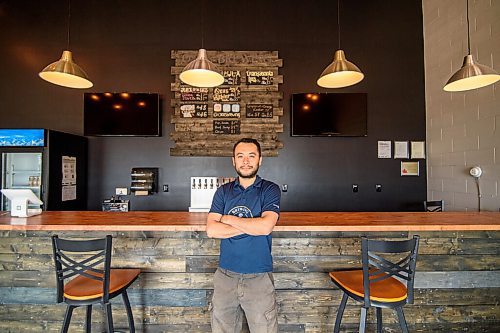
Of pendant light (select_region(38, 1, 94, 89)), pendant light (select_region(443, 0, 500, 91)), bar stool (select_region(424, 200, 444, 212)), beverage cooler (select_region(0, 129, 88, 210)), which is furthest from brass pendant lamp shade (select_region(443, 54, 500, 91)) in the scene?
beverage cooler (select_region(0, 129, 88, 210))

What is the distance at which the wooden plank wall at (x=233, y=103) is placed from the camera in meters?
4.14

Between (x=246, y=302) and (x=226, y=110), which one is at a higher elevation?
(x=226, y=110)

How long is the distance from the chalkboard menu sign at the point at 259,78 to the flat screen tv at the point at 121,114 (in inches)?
51.8

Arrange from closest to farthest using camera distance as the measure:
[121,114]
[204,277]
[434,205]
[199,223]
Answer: [199,223]
[204,277]
[434,205]
[121,114]

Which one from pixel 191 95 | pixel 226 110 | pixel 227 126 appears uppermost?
pixel 191 95

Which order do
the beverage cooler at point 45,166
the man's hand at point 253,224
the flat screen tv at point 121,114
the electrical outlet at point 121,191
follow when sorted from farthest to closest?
the electrical outlet at point 121,191 < the flat screen tv at point 121,114 < the beverage cooler at point 45,166 < the man's hand at point 253,224

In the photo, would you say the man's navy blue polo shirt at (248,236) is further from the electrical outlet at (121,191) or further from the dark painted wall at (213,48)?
the electrical outlet at (121,191)

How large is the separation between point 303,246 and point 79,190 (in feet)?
10.6

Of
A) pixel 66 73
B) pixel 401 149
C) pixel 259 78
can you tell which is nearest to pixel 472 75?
pixel 401 149

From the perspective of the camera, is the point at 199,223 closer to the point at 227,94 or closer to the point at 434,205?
the point at 227,94

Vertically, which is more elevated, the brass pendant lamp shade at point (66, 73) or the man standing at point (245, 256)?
the brass pendant lamp shade at point (66, 73)

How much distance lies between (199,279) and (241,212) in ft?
2.55

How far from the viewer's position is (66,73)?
2414 millimetres

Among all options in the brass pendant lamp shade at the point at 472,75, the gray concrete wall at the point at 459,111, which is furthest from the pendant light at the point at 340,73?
the gray concrete wall at the point at 459,111
